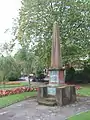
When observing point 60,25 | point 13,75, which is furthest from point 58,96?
point 13,75

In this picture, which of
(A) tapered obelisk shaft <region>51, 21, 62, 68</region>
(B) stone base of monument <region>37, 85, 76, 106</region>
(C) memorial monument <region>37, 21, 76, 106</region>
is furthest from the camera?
(A) tapered obelisk shaft <region>51, 21, 62, 68</region>

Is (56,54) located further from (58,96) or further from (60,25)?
(60,25)

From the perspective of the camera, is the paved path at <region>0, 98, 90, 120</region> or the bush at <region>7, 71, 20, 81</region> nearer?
the paved path at <region>0, 98, 90, 120</region>

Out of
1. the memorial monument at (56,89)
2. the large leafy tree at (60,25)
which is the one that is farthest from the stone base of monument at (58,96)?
the large leafy tree at (60,25)

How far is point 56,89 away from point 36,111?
7.47 ft

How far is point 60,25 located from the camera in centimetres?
2431

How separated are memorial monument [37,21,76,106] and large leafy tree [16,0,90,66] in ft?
30.2

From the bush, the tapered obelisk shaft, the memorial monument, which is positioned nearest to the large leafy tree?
the bush

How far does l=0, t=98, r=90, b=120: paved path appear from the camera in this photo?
34.5 ft

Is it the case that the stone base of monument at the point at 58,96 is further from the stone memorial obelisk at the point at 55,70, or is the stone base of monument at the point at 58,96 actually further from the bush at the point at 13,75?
the bush at the point at 13,75

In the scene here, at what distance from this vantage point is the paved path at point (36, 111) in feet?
34.5

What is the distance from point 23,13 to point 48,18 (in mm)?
2546

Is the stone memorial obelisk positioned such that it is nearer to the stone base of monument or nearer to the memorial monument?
the memorial monument

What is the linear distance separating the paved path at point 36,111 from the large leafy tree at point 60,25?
36.6ft
